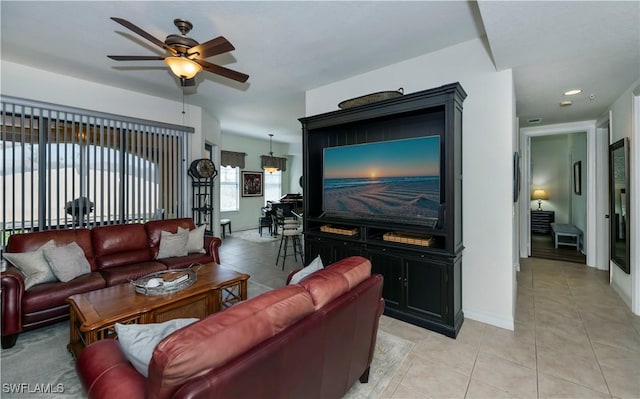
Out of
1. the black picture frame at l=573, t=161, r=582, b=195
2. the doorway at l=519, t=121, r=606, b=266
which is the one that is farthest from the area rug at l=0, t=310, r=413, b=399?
the black picture frame at l=573, t=161, r=582, b=195

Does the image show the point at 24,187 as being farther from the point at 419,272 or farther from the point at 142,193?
the point at 419,272

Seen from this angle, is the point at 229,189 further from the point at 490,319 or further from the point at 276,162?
the point at 490,319

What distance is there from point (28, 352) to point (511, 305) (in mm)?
4308

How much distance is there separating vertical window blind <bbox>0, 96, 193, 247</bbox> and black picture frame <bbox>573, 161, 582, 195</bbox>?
792 cm

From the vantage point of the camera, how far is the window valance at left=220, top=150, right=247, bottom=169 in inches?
316

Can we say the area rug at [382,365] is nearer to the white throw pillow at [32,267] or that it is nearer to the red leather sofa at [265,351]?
the red leather sofa at [265,351]

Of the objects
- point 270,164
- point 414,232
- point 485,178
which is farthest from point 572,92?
point 270,164

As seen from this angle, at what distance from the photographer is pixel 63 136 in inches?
148

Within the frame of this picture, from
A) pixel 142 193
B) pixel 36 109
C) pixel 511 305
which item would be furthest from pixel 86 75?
pixel 511 305

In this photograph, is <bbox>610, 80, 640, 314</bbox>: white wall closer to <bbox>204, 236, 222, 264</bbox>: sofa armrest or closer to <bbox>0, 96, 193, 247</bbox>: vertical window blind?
<bbox>204, 236, 222, 264</bbox>: sofa armrest

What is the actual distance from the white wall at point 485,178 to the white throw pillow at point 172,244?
3.48 metres

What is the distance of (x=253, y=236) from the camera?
7.76 m

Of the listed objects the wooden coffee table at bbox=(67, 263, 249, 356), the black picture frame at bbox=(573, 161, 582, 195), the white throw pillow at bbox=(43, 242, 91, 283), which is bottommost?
the wooden coffee table at bbox=(67, 263, 249, 356)

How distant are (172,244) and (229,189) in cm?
499
